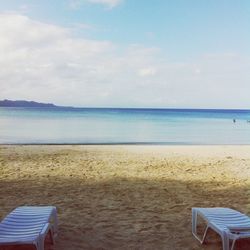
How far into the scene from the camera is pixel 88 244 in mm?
4680

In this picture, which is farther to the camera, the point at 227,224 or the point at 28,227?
the point at 227,224

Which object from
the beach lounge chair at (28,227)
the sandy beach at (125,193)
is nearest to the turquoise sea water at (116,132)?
the sandy beach at (125,193)

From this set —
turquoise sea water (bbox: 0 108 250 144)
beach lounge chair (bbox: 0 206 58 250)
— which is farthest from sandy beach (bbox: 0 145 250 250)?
turquoise sea water (bbox: 0 108 250 144)

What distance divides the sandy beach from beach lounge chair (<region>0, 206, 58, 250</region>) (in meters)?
0.38

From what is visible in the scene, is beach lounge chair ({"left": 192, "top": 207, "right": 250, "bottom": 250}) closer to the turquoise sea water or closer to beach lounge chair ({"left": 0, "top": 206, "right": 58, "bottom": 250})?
beach lounge chair ({"left": 0, "top": 206, "right": 58, "bottom": 250})

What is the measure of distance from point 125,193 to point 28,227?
336 cm

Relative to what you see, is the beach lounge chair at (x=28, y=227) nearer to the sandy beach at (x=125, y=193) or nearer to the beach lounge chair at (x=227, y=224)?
the sandy beach at (x=125, y=193)

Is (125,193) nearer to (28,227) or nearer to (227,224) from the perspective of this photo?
(227,224)

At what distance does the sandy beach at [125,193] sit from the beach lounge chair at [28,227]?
376 millimetres

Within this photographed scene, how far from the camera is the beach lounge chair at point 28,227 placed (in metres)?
3.74

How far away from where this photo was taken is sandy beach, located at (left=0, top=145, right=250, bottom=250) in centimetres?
495

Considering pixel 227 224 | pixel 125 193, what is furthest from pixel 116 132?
pixel 227 224

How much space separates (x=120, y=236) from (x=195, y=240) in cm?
98

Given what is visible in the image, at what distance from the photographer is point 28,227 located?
413 cm
